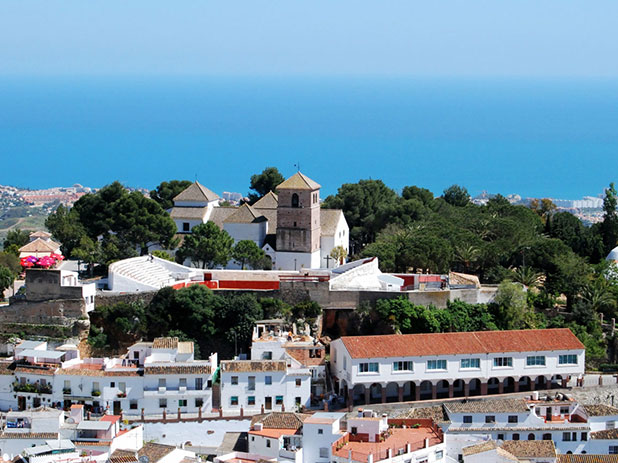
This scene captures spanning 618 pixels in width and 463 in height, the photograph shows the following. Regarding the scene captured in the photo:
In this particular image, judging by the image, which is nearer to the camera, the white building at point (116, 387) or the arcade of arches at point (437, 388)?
the white building at point (116, 387)

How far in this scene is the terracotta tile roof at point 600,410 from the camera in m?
36.4

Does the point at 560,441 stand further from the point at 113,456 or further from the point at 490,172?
the point at 490,172

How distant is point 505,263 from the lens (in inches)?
1886

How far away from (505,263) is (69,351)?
2021 centimetres

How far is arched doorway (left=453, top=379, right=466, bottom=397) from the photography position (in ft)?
127

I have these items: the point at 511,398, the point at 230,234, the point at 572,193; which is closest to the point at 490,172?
the point at 572,193

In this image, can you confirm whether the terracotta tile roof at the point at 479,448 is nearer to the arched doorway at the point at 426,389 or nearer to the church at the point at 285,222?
the arched doorway at the point at 426,389

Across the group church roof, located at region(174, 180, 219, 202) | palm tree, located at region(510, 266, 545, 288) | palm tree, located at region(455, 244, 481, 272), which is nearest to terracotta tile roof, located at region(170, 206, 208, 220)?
church roof, located at region(174, 180, 219, 202)

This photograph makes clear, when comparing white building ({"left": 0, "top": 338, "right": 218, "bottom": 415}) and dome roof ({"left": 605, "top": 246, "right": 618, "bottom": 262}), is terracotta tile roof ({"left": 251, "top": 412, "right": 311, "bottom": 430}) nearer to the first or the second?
white building ({"left": 0, "top": 338, "right": 218, "bottom": 415})

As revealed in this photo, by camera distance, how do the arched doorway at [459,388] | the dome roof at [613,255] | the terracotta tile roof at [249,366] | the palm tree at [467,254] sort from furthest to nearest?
the dome roof at [613,255] → the palm tree at [467,254] → the arched doorway at [459,388] → the terracotta tile roof at [249,366]

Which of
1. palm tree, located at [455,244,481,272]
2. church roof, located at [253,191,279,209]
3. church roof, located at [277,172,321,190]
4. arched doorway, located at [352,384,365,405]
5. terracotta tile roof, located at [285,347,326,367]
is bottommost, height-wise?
arched doorway, located at [352,384,365,405]

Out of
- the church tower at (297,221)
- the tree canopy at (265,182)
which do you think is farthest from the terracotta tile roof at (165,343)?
the tree canopy at (265,182)

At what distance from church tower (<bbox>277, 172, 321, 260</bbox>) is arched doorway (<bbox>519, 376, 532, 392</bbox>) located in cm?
1438

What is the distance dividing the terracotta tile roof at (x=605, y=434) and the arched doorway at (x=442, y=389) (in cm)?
542
